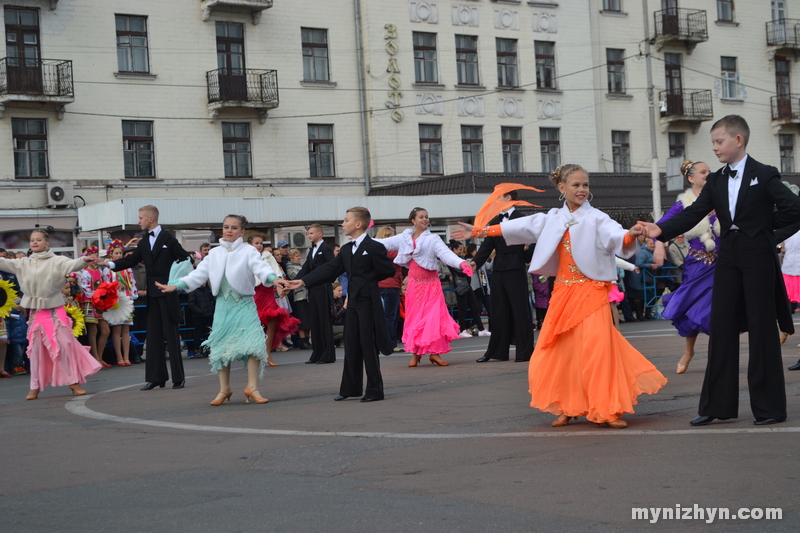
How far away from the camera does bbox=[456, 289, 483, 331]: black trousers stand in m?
21.0

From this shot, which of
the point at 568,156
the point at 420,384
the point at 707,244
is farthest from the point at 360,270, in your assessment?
the point at 568,156

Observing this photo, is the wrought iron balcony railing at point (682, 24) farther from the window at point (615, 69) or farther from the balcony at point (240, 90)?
the balcony at point (240, 90)

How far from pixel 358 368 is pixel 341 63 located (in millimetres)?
29861

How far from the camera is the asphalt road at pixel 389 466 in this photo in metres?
5.30

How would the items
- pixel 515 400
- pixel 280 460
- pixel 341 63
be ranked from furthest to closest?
pixel 341 63 → pixel 515 400 → pixel 280 460

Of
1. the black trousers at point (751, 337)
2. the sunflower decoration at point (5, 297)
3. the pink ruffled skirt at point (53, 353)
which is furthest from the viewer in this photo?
the sunflower decoration at point (5, 297)

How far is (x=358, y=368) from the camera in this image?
1088 cm

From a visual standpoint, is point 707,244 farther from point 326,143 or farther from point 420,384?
point 326,143

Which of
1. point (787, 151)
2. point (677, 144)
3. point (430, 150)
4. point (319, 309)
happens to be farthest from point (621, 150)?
point (319, 309)

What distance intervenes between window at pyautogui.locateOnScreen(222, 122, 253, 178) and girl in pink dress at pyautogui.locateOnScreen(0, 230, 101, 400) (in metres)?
25.2

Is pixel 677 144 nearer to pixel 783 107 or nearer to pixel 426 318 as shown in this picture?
pixel 783 107

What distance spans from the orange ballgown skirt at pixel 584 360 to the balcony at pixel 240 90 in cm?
2980

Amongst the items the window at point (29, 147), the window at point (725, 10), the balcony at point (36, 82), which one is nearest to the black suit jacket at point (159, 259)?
the balcony at point (36, 82)

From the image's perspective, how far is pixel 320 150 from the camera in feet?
131
